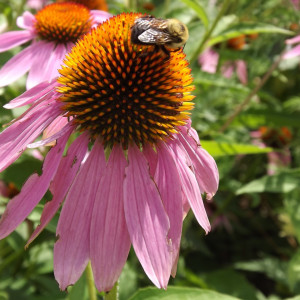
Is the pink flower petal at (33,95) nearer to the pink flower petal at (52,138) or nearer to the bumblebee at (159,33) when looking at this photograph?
the pink flower petal at (52,138)

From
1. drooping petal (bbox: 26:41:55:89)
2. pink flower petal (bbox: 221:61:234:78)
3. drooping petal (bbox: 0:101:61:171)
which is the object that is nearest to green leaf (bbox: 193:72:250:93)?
drooping petal (bbox: 26:41:55:89)

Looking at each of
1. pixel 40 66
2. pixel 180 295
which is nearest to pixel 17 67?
pixel 40 66

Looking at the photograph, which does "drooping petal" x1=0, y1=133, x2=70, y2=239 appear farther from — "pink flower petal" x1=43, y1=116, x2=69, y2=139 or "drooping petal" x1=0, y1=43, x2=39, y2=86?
"drooping petal" x1=0, y1=43, x2=39, y2=86

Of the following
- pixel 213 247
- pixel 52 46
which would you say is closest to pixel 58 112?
pixel 52 46

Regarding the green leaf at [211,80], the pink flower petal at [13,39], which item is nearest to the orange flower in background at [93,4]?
the pink flower petal at [13,39]

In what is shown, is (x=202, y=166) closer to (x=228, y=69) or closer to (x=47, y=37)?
(x=47, y=37)

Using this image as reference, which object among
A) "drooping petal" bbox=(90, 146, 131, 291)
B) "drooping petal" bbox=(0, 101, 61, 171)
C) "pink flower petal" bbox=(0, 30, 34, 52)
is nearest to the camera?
"drooping petal" bbox=(90, 146, 131, 291)
